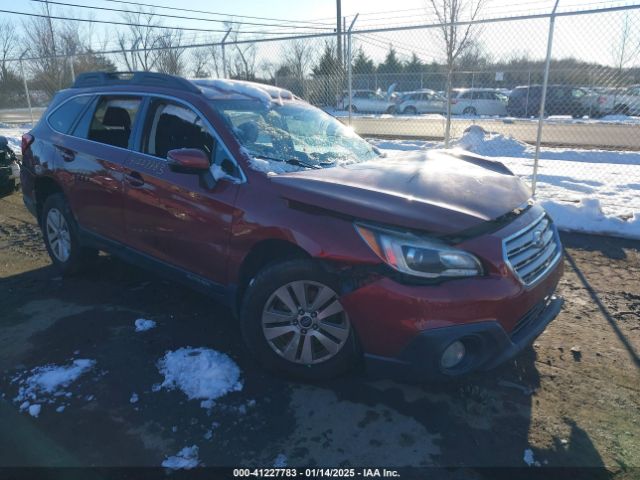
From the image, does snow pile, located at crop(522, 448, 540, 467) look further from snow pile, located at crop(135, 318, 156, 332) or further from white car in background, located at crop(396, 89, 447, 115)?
white car in background, located at crop(396, 89, 447, 115)

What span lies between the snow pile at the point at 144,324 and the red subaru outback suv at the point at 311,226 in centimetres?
46

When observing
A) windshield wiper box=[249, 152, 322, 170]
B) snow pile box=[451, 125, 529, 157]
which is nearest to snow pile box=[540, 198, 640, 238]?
windshield wiper box=[249, 152, 322, 170]

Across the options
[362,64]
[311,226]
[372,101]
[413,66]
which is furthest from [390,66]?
[311,226]

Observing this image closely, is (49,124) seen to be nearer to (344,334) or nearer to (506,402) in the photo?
(344,334)

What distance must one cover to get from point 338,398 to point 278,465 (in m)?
0.62

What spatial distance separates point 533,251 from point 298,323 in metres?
1.44

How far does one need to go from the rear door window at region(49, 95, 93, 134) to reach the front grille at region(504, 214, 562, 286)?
12.5 feet

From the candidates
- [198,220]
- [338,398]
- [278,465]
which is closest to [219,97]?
[198,220]

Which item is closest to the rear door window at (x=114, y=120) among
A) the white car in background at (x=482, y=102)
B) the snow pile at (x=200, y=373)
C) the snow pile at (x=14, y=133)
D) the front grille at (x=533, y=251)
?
the snow pile at (x=200, y=373)

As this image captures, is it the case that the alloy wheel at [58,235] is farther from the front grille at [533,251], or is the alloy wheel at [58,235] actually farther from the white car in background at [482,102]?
the white car in background at [482,102]

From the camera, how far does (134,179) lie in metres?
3.76

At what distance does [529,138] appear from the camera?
15.2 m

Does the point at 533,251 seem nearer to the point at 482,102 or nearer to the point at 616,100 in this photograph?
the point at 616,100

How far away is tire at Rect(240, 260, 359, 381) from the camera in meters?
2.81
